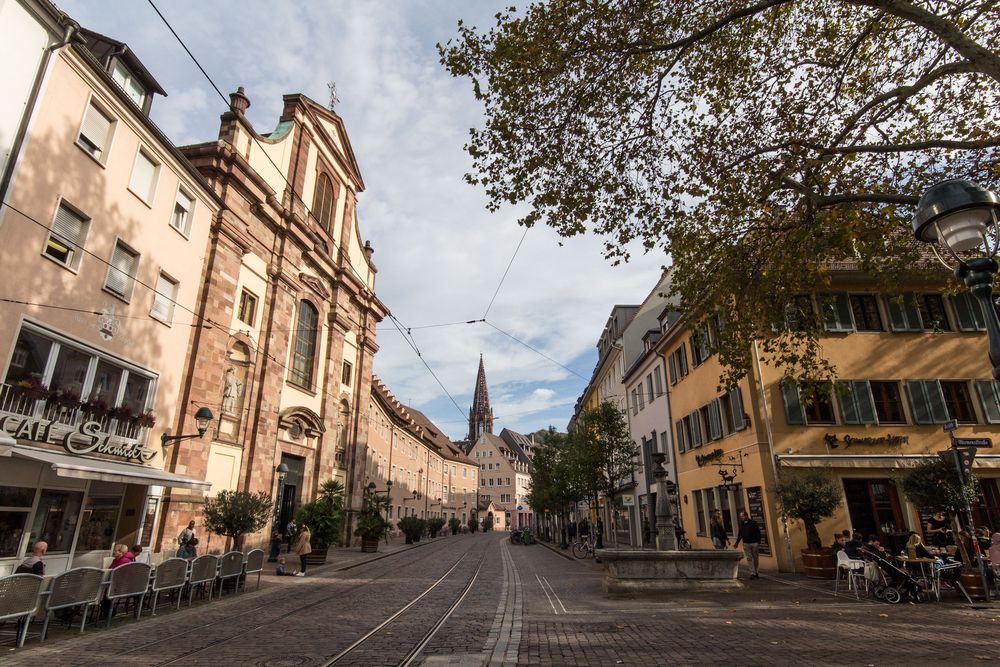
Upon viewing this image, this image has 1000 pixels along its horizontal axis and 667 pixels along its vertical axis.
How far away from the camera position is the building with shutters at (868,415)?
17.0m

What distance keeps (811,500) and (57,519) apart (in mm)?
18182

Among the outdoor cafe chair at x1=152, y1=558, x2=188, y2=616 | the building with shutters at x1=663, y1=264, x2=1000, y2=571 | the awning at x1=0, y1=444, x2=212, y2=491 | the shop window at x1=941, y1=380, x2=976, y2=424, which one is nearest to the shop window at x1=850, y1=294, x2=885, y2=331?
the building with shutters at x1=663, y1=264, x2=1000, y2=571

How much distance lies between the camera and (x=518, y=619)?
9.20m

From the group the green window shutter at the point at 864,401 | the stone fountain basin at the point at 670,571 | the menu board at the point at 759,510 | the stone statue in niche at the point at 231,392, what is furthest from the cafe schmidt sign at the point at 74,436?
the green window shutter at the point at 864,401

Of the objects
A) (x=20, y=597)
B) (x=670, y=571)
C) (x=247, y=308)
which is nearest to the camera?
(x=20, y=597)

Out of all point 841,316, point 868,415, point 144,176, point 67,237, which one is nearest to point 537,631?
point 67,237

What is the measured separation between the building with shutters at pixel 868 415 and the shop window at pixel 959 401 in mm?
33

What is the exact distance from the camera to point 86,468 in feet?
35.1

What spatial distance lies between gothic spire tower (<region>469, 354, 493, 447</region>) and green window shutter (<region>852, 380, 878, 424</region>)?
87.6 meters

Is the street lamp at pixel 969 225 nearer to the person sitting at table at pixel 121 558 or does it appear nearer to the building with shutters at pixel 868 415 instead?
the person sitting at table at pixel 121 558

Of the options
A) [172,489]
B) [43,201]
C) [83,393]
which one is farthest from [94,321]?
[172,489]

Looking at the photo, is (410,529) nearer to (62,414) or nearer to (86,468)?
(62,414)

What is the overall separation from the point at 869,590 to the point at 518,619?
758 cm

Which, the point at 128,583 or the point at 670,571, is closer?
the point at 128,583
